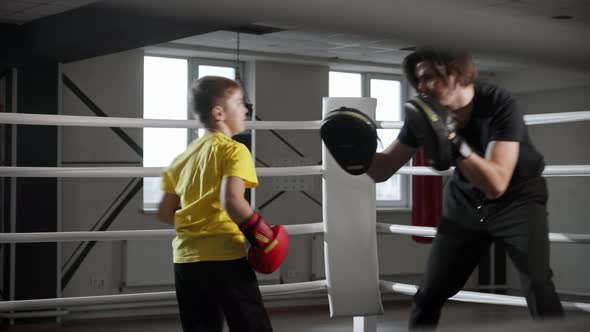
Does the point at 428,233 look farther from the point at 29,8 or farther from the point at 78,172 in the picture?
the point at 29,8

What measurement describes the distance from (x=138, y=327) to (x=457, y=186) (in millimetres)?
5150

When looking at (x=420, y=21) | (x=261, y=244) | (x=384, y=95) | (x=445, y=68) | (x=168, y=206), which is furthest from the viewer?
(x=384, y=95)

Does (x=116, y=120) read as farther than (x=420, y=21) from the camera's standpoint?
Yes

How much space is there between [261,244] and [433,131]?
0.61m

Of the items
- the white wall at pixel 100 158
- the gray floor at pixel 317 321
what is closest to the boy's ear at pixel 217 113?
the gray floor at pixel 317 321

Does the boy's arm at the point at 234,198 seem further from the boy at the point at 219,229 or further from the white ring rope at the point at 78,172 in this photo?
the white ring rope at the point at 78,172

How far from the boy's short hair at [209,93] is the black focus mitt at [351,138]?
0.88 ft

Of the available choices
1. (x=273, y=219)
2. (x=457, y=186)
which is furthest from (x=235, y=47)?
(x=457, y=186)

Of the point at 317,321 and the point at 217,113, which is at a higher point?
the point at 217,113

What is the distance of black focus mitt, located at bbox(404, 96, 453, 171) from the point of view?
1.33 meters

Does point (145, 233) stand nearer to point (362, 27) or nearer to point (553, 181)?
point (362, 27)

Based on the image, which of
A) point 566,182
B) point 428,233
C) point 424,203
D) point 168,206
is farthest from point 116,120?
point 566,182

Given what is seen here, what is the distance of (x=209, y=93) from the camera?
177 centimetres

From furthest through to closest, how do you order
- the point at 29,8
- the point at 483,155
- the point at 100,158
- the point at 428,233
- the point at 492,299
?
the point at 100,158 < the point at 29,8 < the point at 428,233 < the point at 492,299 < the point at 483,155
